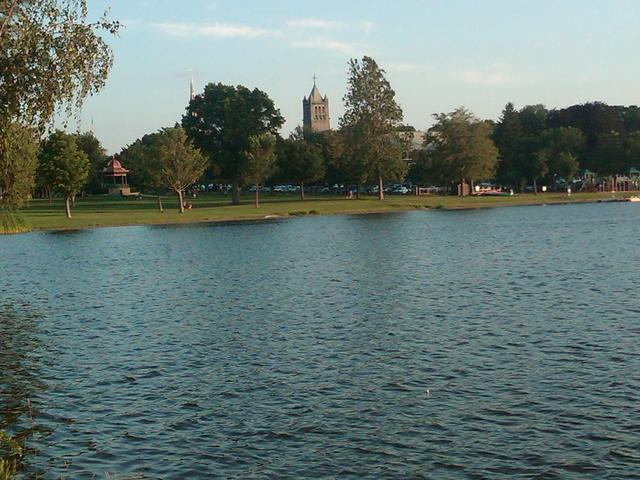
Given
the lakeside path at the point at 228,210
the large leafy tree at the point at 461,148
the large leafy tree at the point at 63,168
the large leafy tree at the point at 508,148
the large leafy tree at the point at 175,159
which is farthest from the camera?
the large leafy tree at the point at 508,148

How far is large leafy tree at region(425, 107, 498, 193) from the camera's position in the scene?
152 m

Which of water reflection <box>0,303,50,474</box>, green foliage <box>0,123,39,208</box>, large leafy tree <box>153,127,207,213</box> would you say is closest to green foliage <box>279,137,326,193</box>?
large leafy tree <box>153,127,207,213</box>

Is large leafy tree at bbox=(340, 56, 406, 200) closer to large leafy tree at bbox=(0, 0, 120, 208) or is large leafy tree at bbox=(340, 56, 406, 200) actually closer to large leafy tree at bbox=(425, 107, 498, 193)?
large leafy tree at bbox=(425, 107, 498, 193)

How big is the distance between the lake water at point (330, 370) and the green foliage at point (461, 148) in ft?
329

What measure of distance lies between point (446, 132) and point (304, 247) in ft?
307

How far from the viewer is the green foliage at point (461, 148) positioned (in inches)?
5969

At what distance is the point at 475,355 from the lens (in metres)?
25.4

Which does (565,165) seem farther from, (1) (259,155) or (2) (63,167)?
(2) (63,167)

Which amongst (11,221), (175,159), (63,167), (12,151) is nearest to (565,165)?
(175,159)

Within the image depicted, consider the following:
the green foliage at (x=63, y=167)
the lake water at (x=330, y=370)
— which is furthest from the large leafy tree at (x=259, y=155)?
the lake water at (x=330, y=370)

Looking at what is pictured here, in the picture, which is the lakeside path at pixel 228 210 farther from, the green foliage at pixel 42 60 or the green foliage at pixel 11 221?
the green foliage at pixel 42 60

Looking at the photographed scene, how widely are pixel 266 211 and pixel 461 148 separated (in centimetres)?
4886

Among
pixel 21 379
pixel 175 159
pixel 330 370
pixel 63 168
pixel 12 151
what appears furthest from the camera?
pixel 175 159

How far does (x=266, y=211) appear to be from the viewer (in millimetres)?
120375
